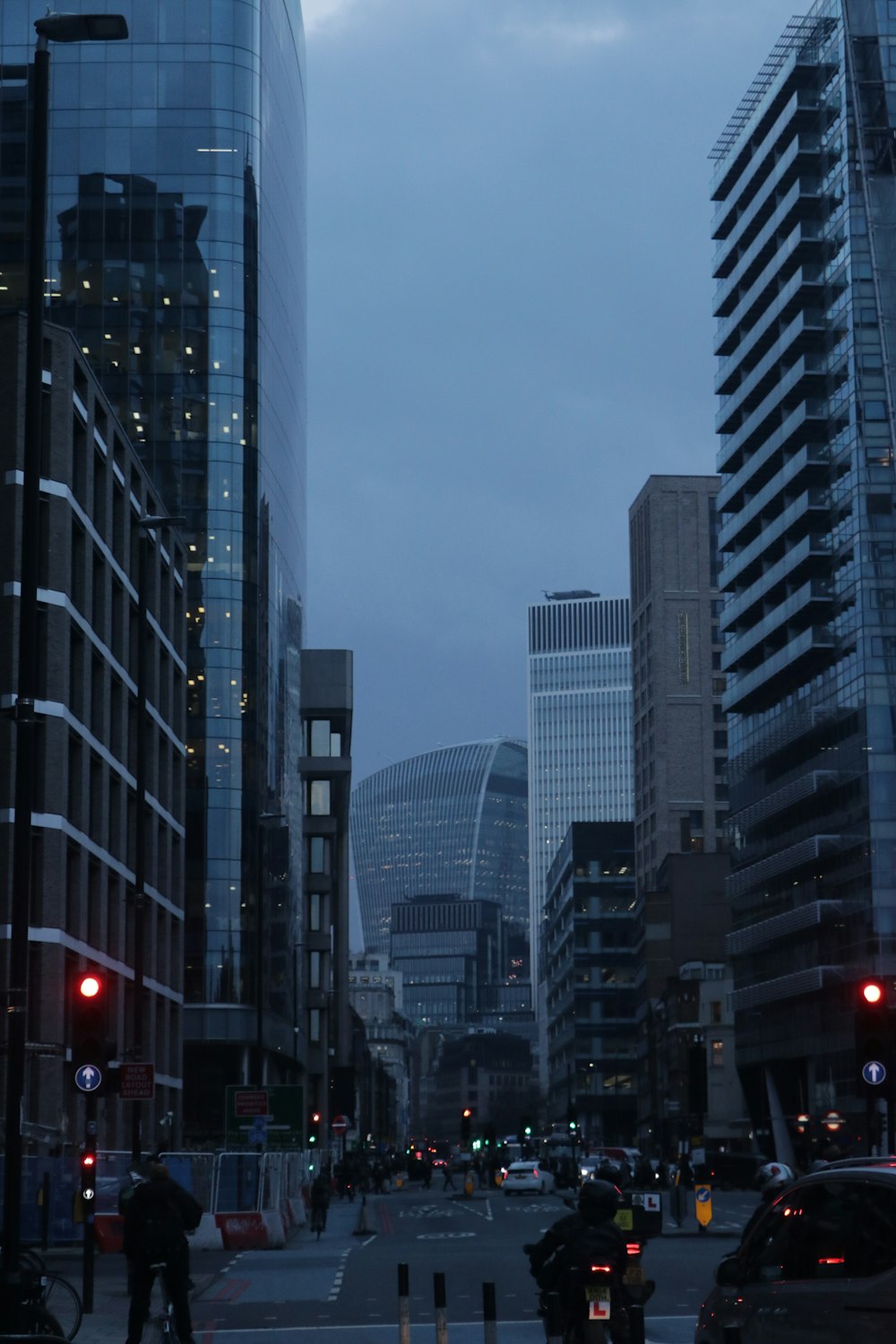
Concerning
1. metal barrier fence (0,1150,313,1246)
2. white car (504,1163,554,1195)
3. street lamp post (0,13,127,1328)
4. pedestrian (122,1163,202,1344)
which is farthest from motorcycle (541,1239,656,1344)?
white car (504,1163,554,1195)

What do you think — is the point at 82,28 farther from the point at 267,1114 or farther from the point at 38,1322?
the point at 267,1114

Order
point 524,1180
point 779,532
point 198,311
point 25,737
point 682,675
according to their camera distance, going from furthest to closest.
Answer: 1. point 682,675
2. point 779,532
3. point 198,311
4. point 524,1180
5. point 25,737

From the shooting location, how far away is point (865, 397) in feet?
322

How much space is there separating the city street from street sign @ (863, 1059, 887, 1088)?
3.56 m

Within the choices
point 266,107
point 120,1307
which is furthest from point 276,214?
point 120,1307

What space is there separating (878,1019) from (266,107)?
85683mm

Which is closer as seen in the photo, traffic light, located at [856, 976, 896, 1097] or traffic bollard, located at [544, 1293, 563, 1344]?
traffic bollard, located at [544, 1293, 563, 1344]

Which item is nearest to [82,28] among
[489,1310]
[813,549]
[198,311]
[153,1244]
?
[153,1244]

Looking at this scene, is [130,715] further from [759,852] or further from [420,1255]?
[759,852]

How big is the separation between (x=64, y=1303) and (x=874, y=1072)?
1004 centimetres

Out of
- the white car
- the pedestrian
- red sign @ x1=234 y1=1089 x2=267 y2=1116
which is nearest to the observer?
the pedestrian

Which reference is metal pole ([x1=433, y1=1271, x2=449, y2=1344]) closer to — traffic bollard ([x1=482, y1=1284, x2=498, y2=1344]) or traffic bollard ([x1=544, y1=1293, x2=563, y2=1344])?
traffic bollard ([x1=482, y1=1284, x2=498, y2=1344])

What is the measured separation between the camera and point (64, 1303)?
20125 mm

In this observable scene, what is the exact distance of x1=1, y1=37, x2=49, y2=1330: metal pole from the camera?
1692 centimetres
